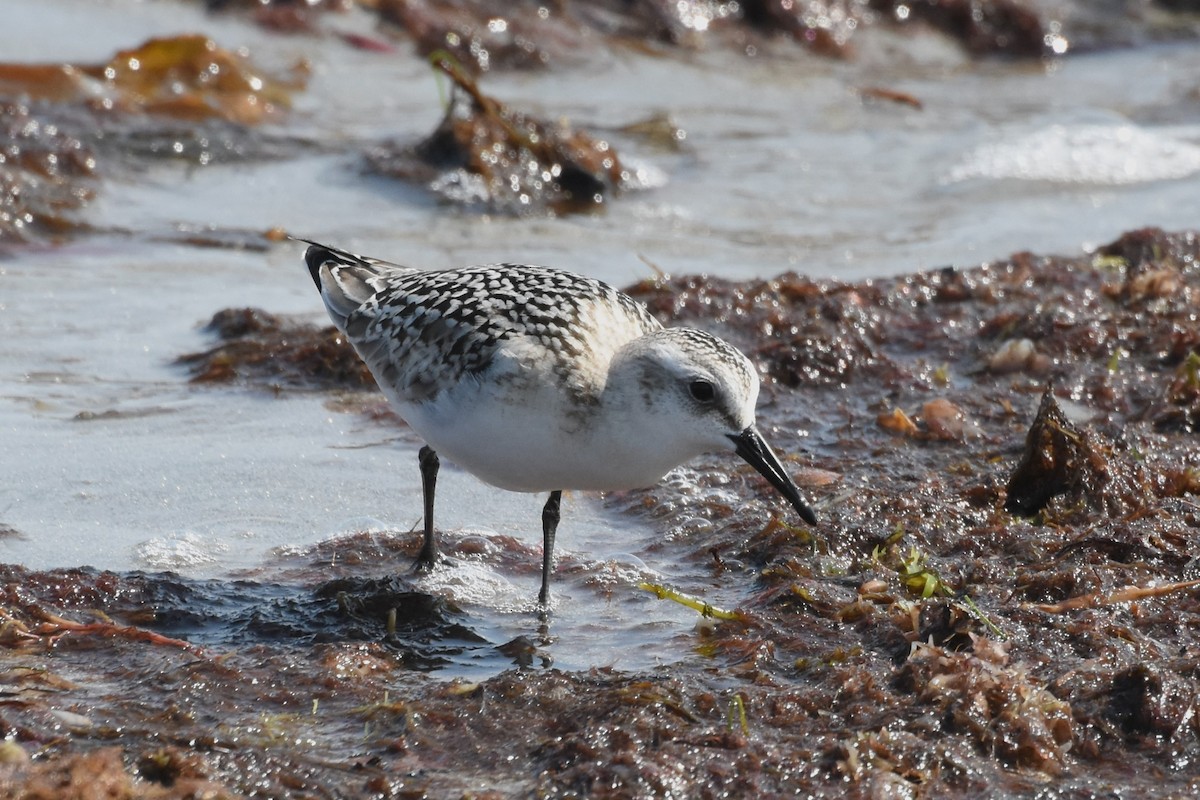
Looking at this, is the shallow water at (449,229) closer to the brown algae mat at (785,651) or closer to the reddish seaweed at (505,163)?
the reddish seaweed at (505,163)

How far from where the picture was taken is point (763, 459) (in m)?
4.13

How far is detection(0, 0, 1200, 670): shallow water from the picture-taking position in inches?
193

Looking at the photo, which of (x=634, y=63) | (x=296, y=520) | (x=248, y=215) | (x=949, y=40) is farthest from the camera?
(x=949, y=40)

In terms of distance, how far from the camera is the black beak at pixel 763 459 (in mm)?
4109

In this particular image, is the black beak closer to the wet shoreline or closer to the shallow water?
the wet shoreline

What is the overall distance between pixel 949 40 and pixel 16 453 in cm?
1121

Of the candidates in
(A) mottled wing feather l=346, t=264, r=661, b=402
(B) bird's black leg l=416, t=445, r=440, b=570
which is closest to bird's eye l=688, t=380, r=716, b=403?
(A) mottled wing feather l=346, t=264, r=661, b=402

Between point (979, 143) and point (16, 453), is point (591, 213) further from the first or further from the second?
point (16, 453)

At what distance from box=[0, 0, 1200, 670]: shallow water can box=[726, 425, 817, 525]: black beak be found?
1.59 feet

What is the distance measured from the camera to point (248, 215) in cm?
852

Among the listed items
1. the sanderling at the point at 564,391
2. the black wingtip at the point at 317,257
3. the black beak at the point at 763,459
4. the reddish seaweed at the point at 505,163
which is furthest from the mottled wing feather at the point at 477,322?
the reddish seaweed at the point at 505,163

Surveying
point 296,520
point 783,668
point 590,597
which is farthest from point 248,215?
point 783,668

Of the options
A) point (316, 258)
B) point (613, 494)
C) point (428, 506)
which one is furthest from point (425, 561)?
point (316, 258)

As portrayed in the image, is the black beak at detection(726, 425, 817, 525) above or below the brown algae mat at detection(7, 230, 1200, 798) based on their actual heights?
above
